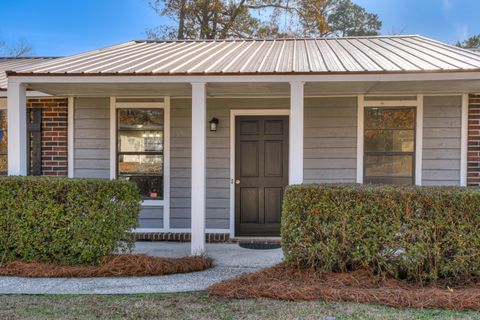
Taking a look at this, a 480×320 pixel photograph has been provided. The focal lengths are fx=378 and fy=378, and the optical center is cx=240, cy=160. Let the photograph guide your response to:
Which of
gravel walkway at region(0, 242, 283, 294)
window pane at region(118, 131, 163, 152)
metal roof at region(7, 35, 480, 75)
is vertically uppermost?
metal roof at region(7, 35, 480, 75)

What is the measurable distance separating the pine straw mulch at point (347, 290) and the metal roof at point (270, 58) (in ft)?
7.56

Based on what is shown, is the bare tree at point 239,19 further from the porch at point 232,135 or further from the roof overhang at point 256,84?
the roof overhang at point 256,84

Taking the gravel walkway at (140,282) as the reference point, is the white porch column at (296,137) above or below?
above

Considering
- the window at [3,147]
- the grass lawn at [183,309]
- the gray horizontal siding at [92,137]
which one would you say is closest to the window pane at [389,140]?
the grass lawn at [183,309]

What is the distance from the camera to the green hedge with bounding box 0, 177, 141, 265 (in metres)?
4.29

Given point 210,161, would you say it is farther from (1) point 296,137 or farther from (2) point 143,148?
(1) point 296,137

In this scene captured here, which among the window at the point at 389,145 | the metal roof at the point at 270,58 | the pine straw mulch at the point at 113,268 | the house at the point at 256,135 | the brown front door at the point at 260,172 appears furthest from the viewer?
the brown front door at the point at 260,172

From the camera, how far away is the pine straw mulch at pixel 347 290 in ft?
10.8

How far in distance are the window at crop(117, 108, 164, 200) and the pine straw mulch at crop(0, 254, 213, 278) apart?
1.98 meters

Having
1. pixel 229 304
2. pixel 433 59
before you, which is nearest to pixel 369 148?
pixel 433 59

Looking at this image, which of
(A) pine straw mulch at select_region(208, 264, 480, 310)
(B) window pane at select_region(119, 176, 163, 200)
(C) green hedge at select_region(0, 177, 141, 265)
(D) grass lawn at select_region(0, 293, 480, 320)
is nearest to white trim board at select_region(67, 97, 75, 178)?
(B) window pane at select_region(119, 176, 163, 200)

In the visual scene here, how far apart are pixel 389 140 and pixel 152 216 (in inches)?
158

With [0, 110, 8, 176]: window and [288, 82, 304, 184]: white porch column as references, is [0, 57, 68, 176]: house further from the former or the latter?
[288, 82, 304, 184]: white porch column

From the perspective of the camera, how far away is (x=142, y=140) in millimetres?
6258
